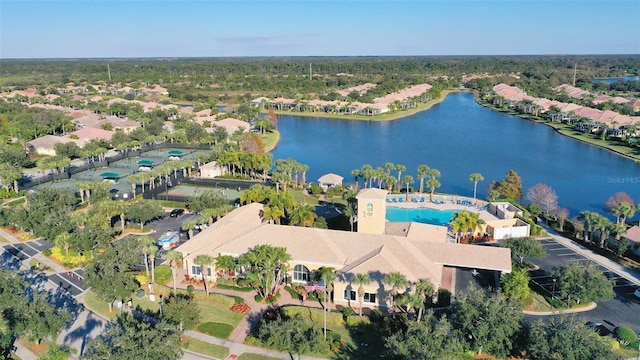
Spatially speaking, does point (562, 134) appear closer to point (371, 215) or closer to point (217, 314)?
point (371, 215)

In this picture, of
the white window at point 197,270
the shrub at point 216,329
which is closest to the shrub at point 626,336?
the shrub at point 216,329

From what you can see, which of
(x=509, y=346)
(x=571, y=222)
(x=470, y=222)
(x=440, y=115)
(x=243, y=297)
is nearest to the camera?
(x=509, y=346)

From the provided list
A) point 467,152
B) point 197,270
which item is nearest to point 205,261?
point 197,270

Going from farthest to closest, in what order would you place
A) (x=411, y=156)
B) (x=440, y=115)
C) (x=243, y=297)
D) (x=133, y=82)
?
(x=133, y=82) < (x=440, y=115) < (x=411, y=156) < (x=243, y=297)

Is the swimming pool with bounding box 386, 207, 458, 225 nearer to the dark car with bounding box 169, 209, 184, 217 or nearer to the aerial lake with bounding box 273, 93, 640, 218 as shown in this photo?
the aerial lake with bounding box 273, 93, 640, 218

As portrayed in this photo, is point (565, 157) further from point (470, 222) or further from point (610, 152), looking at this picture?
point (470, 222)

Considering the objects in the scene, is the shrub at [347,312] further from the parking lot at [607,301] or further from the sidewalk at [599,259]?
the sidewalk at [599,259]

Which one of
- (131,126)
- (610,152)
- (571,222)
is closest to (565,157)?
(610,152)
